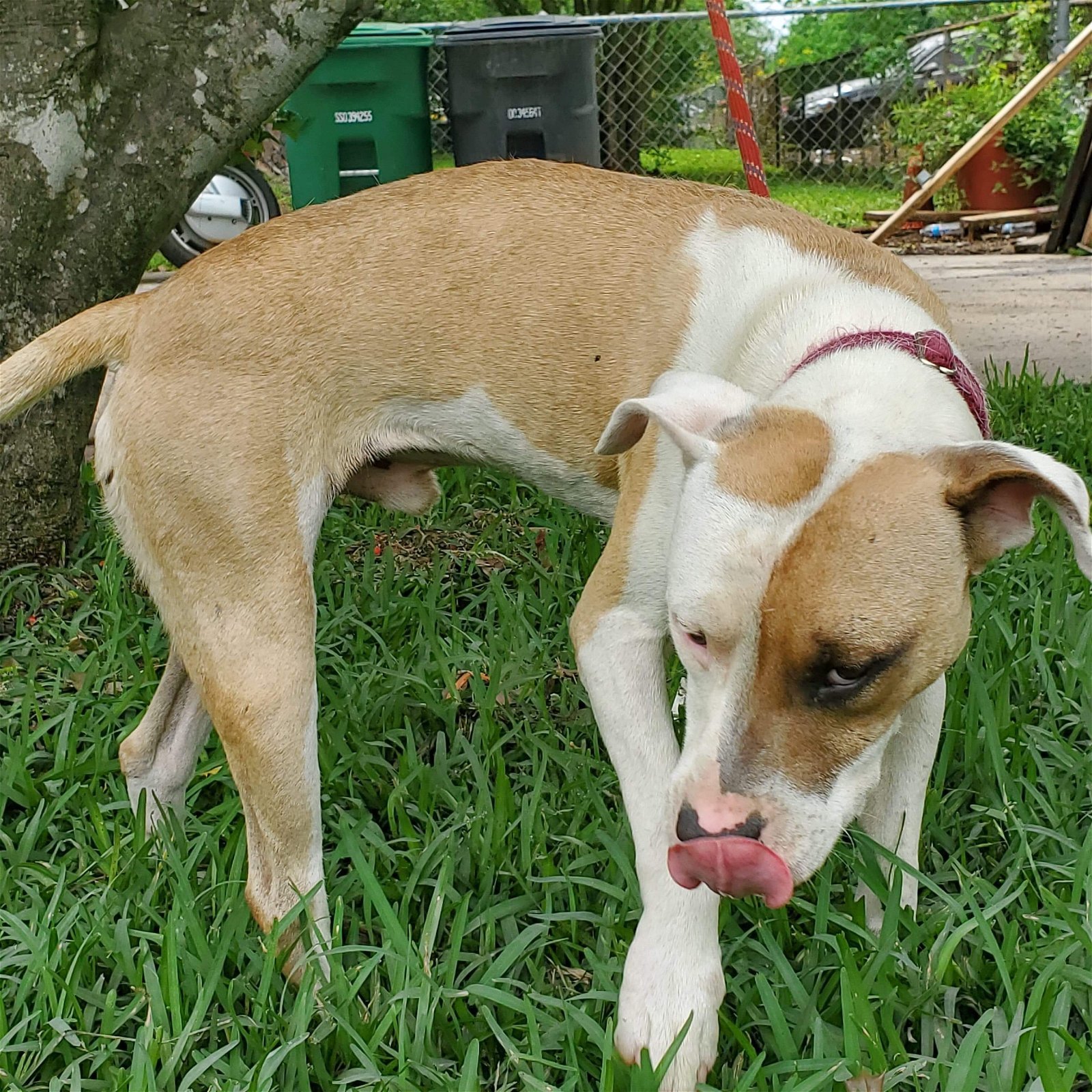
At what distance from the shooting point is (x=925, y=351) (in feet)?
7.22

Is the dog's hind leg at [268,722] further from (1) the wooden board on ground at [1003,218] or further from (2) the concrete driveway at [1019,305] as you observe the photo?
(1) the wooden board on ground at [1003,218]

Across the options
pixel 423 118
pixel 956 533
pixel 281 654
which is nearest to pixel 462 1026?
pixel 281 654

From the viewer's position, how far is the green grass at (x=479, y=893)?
2.04 metres

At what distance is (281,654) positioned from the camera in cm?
238

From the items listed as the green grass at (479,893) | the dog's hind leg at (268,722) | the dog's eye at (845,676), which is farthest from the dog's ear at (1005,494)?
the dog's hind leg at (268,722)

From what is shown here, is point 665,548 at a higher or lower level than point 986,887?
higher

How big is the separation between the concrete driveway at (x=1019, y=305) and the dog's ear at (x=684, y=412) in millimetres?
3779

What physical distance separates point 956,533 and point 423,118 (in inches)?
241

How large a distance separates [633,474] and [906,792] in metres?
0.77

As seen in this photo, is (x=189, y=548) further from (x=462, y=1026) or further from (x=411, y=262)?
(x=462, y=1026)

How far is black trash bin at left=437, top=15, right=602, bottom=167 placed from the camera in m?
7.50

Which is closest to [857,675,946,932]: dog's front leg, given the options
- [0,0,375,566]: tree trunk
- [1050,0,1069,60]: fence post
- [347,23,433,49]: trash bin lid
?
[0,0,375,566]: tree trunk

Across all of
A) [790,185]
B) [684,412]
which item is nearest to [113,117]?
[684,412]

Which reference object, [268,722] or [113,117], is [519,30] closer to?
[113,117]
